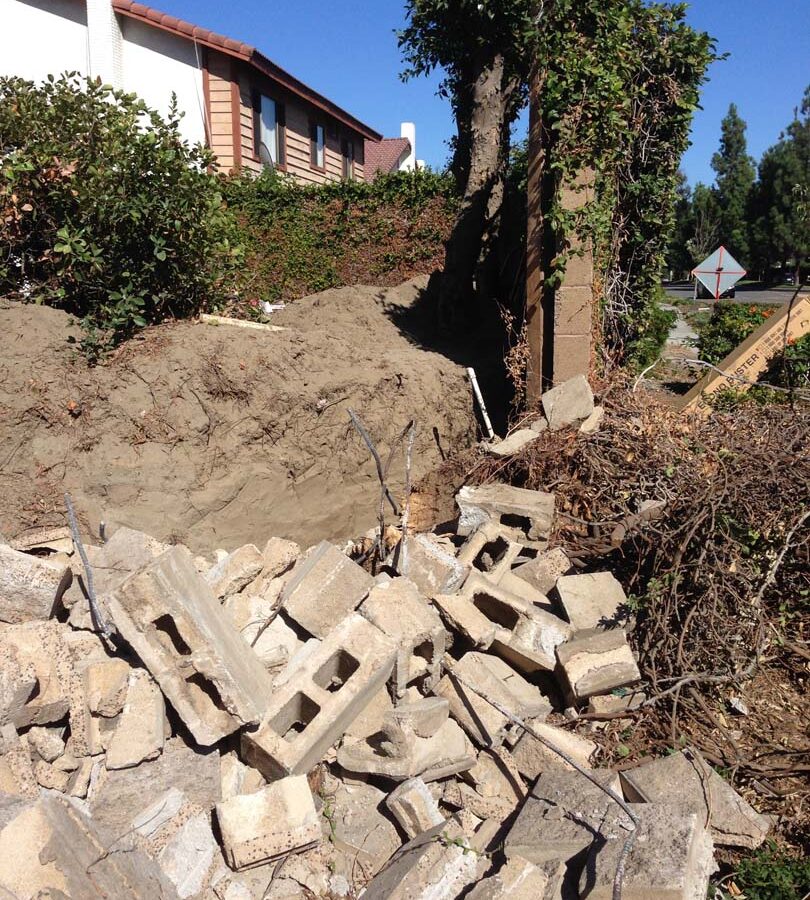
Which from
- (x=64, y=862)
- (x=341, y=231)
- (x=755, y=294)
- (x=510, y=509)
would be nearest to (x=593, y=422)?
(x=510, y=509)

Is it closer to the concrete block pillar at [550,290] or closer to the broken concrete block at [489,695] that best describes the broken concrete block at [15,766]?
the broken concrete block at [489,695]

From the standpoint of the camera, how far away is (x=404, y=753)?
3.67m

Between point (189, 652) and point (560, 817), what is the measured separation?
1.96 m

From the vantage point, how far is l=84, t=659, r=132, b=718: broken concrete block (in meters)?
3.65

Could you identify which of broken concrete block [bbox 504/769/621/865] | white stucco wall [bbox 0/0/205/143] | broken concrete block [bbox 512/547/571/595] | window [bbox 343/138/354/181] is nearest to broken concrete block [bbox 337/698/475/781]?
broken concrete block [bbox 504/769/621/865]

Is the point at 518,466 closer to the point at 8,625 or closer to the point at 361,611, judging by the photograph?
the point at 361,611

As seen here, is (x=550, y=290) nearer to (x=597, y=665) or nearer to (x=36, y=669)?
(x=597, y=665)

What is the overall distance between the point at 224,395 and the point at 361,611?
2529mm

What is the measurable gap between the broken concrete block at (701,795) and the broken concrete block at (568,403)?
316 cm

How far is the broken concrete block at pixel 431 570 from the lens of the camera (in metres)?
4.69

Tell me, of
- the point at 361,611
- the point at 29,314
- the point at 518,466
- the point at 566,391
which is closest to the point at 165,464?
the point at 29,314

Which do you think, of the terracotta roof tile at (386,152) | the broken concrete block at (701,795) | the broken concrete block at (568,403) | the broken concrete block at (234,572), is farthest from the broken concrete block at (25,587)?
the terracotta roof tile at (386,152)

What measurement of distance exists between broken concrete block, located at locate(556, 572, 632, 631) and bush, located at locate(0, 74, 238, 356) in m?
4.05

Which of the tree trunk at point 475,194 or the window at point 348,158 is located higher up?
the window at point 348,158
